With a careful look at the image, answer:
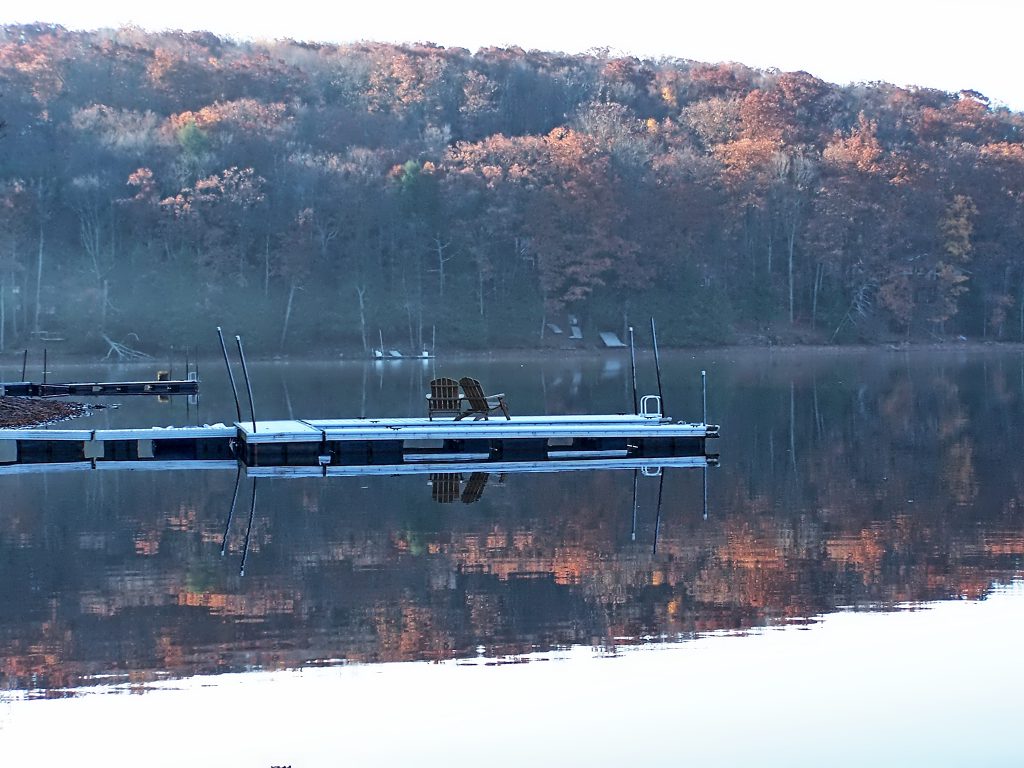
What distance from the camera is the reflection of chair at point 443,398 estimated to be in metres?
29.4

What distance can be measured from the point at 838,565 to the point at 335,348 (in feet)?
186

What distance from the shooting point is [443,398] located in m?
29.5

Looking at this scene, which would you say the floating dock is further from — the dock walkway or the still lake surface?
the still lake surface

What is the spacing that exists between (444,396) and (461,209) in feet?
163

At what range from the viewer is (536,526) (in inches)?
775

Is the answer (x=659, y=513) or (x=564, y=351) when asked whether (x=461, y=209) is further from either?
(x=659, y=513)

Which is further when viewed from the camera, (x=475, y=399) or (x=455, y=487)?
(x=475, y=399)

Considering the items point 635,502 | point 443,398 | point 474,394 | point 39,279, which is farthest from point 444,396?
point 39,279

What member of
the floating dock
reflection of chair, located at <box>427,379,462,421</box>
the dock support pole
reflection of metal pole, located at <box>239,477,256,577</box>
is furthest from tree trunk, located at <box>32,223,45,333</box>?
the dock support pole

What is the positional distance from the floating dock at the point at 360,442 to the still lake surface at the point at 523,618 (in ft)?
6.50

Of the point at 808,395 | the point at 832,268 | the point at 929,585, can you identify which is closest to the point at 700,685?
the point at 929,585

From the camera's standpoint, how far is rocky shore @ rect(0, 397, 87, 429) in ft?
113

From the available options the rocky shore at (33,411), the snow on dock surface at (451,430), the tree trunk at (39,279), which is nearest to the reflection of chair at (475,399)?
the snow on dock surface at (451,430)

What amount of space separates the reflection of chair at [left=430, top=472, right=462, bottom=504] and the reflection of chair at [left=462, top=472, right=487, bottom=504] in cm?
14
